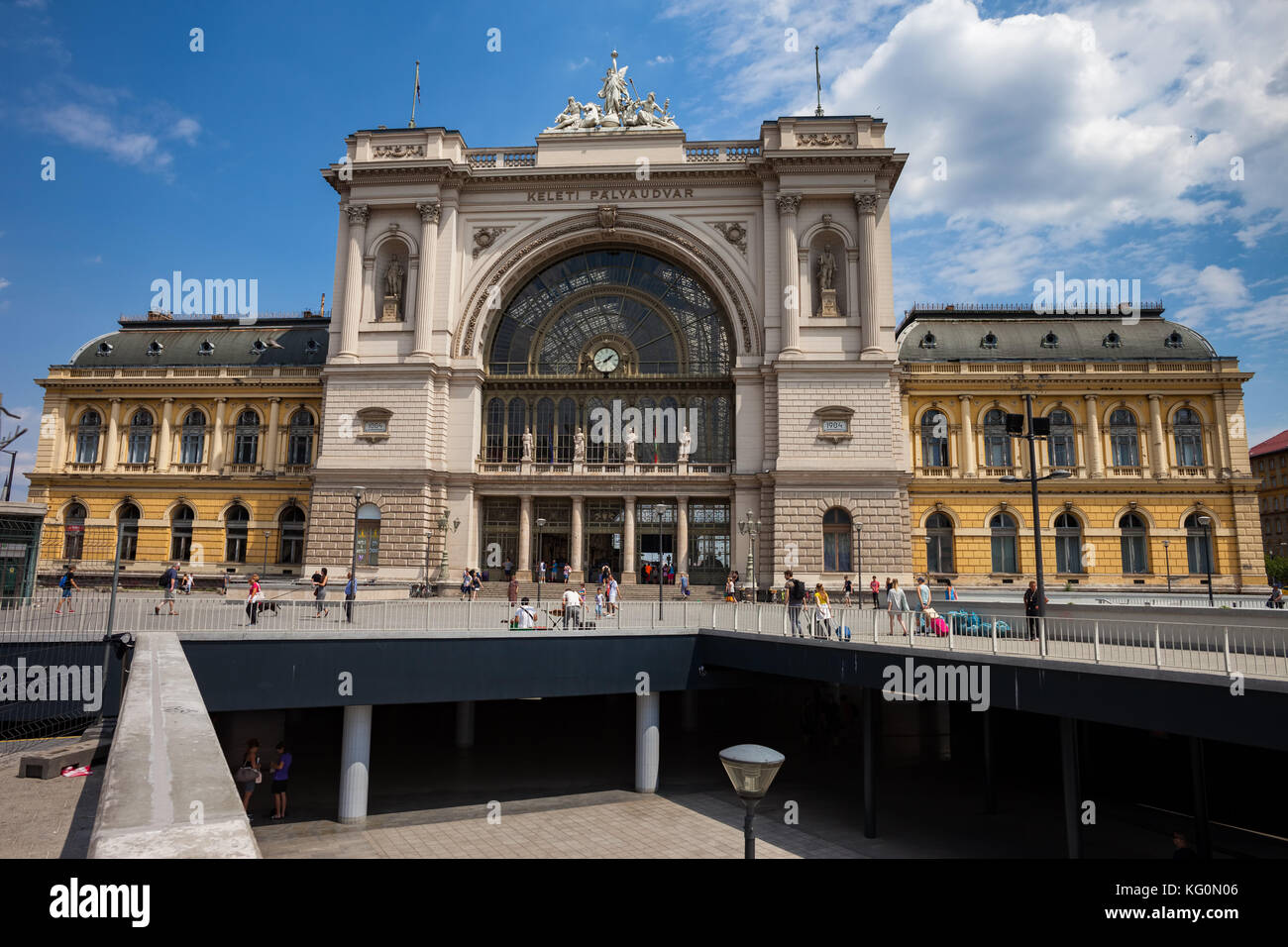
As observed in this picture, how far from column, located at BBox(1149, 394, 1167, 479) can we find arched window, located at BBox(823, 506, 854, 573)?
20427mm

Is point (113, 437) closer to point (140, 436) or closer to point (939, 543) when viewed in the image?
point (140, 436)

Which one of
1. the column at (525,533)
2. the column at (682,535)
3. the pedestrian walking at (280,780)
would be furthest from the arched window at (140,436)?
the pedestrian walking at (280,780)

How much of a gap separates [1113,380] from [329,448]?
155ft

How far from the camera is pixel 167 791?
6578 millimetres

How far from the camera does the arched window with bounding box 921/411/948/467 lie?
165 ft

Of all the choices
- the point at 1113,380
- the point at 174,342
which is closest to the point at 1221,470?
the point at 1113,380

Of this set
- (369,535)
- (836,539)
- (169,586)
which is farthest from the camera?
(369,535)

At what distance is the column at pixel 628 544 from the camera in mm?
44938

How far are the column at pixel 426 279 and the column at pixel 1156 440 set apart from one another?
43.6 metres

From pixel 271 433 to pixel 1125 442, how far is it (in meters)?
54.6

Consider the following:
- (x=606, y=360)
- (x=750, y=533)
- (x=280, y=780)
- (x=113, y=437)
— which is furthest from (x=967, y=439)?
(x=113, y=437)

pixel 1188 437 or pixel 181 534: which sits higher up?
pixel 1188 437

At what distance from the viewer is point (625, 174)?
47469 millimetres
